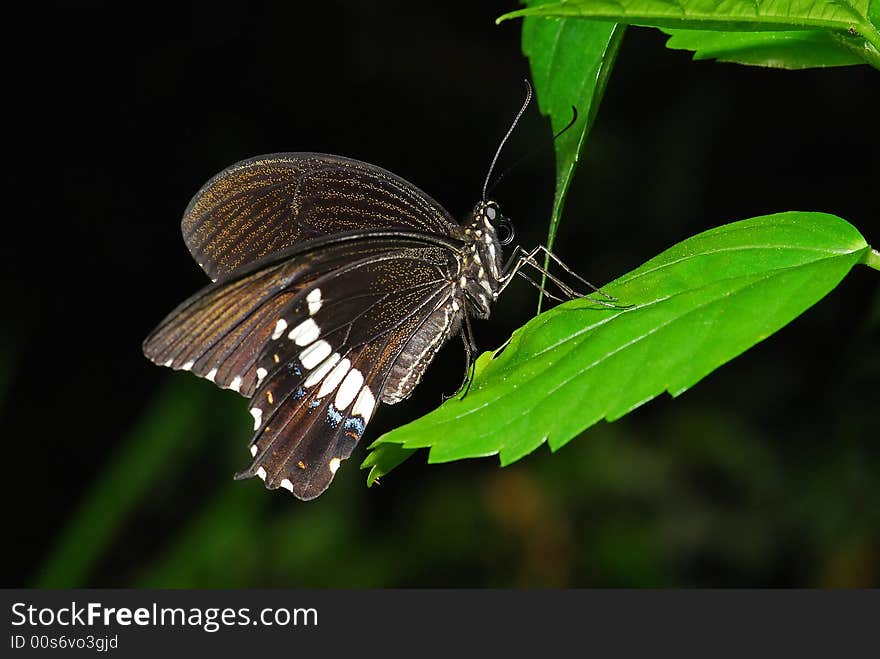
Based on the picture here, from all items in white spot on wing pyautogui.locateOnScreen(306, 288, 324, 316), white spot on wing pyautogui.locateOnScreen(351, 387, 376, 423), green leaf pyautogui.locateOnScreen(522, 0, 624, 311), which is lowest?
white spot on wing pyautogui.locateOnScreen(351, 387, 376, 423)

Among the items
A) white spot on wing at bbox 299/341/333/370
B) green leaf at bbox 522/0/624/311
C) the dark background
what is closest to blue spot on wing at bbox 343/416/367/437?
white spot on wing at bbox 299/341/333/370

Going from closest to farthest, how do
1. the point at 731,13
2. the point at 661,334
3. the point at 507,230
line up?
the point at 731,13 → the point at 661,334 → the point at 507,230

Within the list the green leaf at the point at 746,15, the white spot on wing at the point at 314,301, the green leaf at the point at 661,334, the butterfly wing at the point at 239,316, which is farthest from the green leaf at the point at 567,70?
the white spot on wing at the point at 314,301

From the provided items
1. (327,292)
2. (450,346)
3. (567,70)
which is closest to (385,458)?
(327,292)

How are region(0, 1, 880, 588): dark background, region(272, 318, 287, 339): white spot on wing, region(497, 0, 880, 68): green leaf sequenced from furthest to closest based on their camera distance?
region(0, 1, 880, 588): dark background, region(272, 318, 287, 339): white spot on wing, region(497, 0, 880, 68): green leaf

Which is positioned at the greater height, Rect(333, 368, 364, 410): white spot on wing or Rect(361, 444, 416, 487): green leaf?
Rect(361, 444, 416, 487): green leaf

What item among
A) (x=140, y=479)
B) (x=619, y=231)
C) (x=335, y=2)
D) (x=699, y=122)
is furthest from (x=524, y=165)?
(x=140, y=479)

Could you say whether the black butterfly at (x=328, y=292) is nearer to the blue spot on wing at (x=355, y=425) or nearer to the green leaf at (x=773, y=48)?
the blue spot on wing at (x=355, y=425)

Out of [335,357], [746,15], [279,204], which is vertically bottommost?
[335,357]

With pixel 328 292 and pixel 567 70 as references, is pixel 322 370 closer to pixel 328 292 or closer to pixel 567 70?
pixel 328 292

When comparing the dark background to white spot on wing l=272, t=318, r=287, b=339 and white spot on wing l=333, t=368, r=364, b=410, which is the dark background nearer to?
white spot on wing l=333, t=368, r=364, b=410
